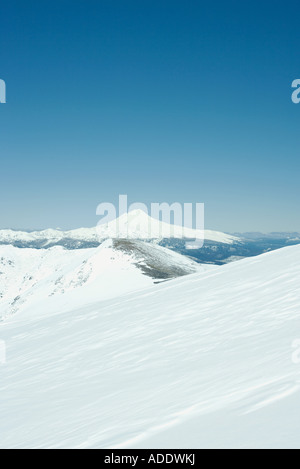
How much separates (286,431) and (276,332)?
4317 mm

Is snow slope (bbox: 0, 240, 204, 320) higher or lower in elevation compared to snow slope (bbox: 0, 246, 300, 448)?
lower

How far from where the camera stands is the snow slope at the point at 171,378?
4.40 meters

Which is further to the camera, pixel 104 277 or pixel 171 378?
pixel 104 277

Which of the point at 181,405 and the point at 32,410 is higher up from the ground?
the point at 181,405

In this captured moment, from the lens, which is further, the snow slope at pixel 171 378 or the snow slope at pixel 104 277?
the snow slope at pixel 104 277

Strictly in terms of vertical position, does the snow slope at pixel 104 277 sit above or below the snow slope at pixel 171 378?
below

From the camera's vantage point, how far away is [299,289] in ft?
36.6

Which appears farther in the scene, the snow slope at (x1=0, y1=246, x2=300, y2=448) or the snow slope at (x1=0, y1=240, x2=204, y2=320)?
the snow slope at (x1=0, y1=240, x2=204, y2=320)

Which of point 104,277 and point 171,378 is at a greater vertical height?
point 171,378

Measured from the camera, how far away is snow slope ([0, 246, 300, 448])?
440 centimetres

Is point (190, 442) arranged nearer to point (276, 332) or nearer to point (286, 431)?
point (286, 431)

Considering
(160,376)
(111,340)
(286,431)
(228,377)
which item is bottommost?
(111,340)

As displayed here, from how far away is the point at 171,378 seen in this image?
6812 mm
